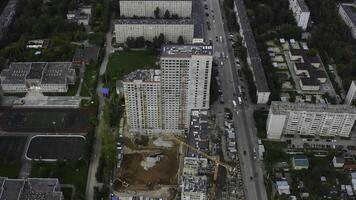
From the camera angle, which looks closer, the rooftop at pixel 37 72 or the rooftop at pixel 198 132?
the rooftop at pixel 198 132

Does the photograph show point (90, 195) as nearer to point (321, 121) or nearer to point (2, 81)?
Result: point (2, 81)

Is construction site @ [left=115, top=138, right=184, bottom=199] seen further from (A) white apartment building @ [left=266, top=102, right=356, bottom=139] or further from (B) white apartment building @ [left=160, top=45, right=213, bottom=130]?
(A) white apartment building @ [left=266, top=102, right=356, bottom=139]

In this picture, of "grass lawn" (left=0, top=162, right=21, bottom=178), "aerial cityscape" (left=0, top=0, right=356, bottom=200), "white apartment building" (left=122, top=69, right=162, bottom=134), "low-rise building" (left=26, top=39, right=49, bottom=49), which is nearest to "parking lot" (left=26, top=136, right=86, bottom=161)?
"aerial cityscape" (left=0, top=0, right=356, bottom=200)

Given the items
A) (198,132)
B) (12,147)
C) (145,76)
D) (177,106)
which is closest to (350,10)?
(177,106)

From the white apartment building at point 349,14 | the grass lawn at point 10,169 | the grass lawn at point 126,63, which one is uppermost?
the white apartment building at point 349,14

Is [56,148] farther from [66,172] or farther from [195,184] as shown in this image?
[195,184]

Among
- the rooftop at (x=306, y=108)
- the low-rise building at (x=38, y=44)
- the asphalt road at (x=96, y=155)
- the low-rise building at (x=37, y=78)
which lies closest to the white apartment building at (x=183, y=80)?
the rooftop at (x=306, y=108)

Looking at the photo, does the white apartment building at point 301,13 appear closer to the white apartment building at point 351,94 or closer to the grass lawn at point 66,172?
the white apartment building at point 351,94
